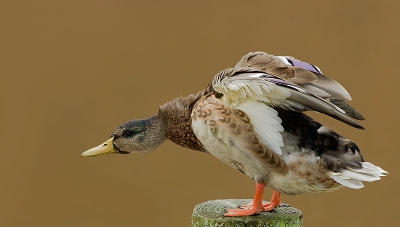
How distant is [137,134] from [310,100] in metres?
1.05

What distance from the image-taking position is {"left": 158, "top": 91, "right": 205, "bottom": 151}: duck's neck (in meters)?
2.80

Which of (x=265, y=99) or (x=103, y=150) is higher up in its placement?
(x=265, y=99)

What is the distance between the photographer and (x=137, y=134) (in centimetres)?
291

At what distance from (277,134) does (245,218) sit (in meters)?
0.46

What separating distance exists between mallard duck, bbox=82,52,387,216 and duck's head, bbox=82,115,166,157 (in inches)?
11.9

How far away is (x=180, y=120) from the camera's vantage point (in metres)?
2.84

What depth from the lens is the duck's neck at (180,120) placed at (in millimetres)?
2801

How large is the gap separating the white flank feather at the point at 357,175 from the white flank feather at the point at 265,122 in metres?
0.29

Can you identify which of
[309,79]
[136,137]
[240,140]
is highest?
[309,79]

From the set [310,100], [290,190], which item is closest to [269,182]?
[290,190]

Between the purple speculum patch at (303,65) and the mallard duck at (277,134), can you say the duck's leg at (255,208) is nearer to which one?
the mallard duck at (277,134)

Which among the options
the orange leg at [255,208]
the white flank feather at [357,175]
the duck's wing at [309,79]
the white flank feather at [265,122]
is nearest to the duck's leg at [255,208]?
the orange leg at [255,208]

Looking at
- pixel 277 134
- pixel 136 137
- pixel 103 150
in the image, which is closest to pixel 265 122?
pixel 277 134

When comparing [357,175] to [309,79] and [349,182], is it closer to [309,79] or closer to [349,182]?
[349,182]
